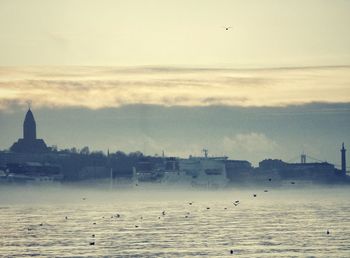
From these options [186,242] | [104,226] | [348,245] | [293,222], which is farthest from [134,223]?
[348,245]

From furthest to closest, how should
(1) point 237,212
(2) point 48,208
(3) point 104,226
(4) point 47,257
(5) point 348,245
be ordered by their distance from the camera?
(2) point 48,208, (1) point 237,212, (3) point 104,226, (5) point 348,245, (4) point 47,257

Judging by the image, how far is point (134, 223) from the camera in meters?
121

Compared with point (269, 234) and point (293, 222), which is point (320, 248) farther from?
point (293, 222)

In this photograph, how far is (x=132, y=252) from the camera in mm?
87875

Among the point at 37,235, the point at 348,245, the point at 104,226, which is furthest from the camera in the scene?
the point at 104,226

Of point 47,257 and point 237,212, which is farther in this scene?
point 237,212

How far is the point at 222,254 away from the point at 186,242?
9.53 m

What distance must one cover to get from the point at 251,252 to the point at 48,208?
76232 millimetres

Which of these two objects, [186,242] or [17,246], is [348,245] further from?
[17,246]

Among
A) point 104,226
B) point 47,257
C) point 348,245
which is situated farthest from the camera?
point 104,226

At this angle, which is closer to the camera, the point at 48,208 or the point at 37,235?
the point at 37,235

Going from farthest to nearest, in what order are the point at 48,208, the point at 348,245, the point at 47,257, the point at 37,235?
the point at 48,208
the point at 37,235
the point at 348,245
the point at 47,257

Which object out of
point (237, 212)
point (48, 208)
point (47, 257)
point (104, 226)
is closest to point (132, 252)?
point (47, 257)

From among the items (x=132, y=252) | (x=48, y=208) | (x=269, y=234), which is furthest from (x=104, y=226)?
(x=48, y=208)
